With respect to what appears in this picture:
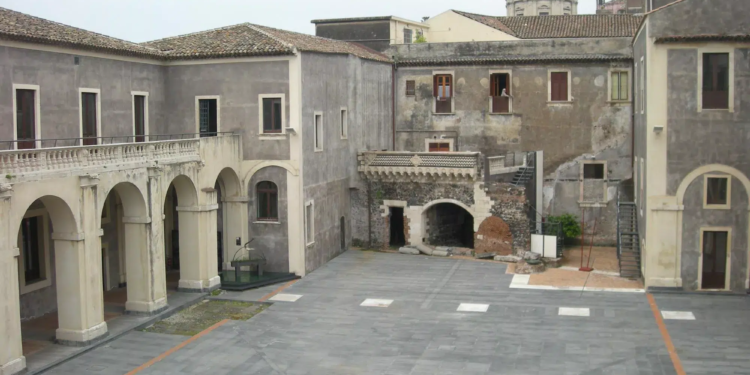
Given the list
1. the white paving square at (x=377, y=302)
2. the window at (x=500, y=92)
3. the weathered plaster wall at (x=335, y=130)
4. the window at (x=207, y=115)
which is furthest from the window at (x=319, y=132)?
the window at (x=500, y=92)

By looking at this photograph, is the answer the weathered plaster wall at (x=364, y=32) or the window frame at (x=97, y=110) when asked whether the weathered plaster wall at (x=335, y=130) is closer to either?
the weathered plaster wall at (x=364, y=32)

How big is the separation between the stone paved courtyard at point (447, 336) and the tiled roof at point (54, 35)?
984 centimetres

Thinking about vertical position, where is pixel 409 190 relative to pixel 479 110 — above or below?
below

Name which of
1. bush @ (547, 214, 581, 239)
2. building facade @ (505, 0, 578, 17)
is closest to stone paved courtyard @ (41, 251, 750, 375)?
bush @ (547, 214, 581, 239)

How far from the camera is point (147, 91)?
3378cm

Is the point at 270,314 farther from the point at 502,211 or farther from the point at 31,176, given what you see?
the point at 502,211

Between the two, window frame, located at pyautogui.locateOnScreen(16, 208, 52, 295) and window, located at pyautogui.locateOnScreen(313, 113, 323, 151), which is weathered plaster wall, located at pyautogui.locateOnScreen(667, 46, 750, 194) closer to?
window, located at pyautogui.locateOnScreen(313, 113, 323, 151)

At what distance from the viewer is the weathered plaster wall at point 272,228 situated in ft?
113

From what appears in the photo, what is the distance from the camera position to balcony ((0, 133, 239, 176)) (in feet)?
74.4

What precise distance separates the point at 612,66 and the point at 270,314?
71.1 ft

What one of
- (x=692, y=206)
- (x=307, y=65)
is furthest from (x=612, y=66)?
(x=307, y=65)

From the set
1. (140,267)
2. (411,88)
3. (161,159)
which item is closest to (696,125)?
(411,88)

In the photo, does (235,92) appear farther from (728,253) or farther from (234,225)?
(728,253)

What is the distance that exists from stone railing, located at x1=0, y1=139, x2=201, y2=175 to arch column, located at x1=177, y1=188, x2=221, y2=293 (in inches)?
77.5
